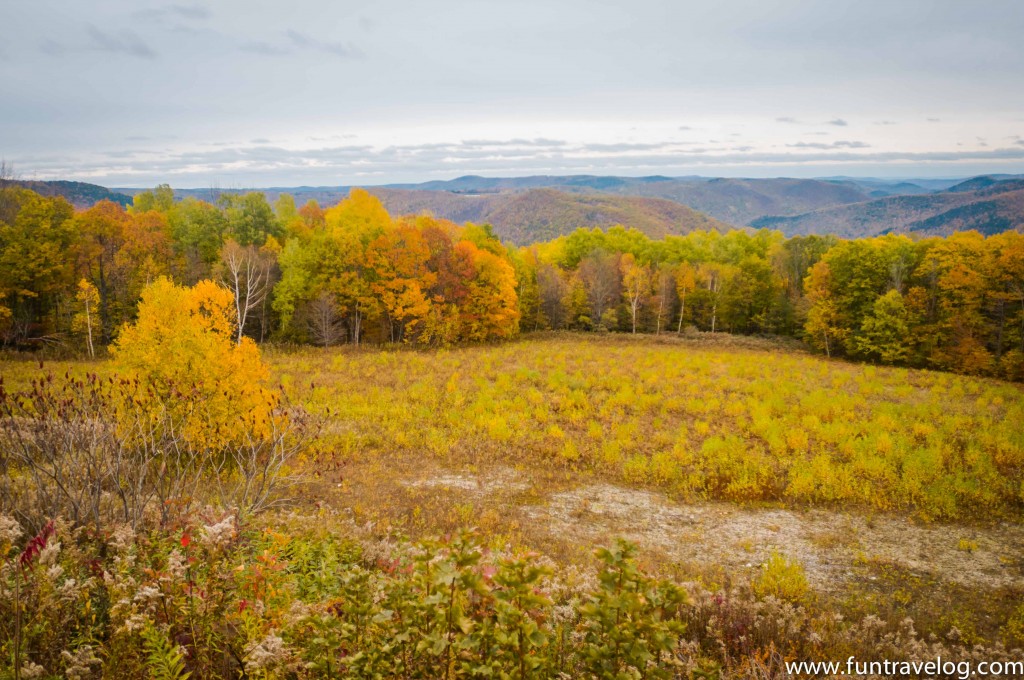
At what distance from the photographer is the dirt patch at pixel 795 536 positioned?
35.0 feet

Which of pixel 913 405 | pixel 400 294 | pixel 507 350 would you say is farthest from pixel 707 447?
pixel 400 294

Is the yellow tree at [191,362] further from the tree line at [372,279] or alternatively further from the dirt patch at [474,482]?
the tree line at [372,279]

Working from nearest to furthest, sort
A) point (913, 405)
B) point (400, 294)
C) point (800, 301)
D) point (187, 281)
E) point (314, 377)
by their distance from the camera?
point (913, 405) < point (314, 377) < point (187, 281) < point (400, 294) < point (800, 301)

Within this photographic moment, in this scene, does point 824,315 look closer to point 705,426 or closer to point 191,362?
point 705,426

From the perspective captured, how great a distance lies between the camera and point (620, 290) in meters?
56.3

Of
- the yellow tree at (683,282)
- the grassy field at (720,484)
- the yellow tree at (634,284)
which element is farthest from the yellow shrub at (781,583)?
the yellow tree at (683,282)

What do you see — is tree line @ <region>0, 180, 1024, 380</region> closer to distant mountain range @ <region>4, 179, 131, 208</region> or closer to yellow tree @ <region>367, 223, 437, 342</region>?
yellow tree @ <region>367, 223, 437, 342</region>

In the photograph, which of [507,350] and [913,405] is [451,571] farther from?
[507,350]

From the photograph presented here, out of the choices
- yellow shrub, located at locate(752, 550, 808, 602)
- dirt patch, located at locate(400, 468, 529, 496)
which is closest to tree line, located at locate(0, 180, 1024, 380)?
dirt patch, located at locate(400, 468, 529, 496)

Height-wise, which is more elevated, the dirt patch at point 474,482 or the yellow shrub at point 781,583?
the yellow shrub at point 781,583

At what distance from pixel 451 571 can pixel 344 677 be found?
4.84 ft

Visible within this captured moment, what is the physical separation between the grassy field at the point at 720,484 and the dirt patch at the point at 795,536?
0.06 m

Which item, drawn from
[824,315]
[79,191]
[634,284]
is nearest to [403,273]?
[634,284]

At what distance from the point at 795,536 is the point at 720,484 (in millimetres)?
3051
